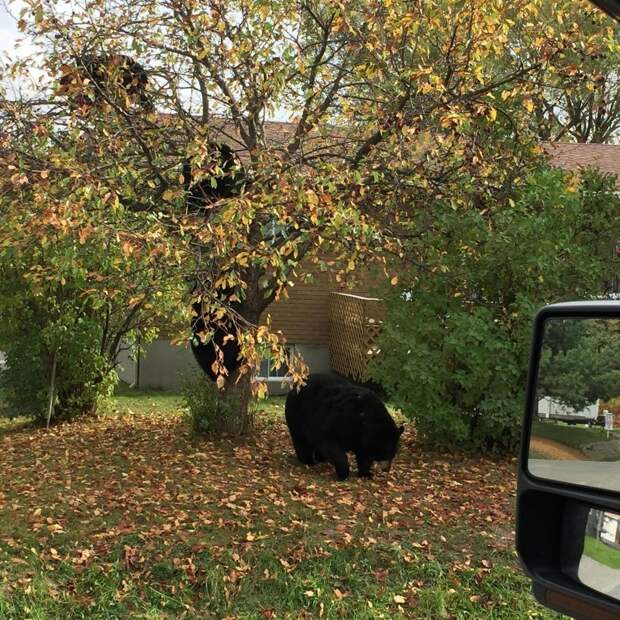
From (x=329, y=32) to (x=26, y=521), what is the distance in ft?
16.9

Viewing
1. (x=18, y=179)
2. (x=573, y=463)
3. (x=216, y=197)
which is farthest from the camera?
(x=216, y=197)

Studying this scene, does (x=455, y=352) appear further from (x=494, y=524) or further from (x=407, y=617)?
(x=407, y=617)

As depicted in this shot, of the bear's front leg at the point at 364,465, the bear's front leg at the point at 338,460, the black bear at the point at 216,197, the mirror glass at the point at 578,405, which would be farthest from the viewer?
the bear's front leg at the point at 364,465

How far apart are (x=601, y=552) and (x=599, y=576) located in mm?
48

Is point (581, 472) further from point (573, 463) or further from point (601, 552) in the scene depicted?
point (601, 552)

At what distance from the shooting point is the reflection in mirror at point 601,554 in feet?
5.42

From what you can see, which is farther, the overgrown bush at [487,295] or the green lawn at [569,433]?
the overgrown bush at [487,295]

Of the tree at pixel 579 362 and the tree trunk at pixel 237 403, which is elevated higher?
the tree at pixel 579 362

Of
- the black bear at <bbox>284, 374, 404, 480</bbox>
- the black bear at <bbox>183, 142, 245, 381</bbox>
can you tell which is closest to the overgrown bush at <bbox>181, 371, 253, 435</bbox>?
the black bear at <bbox>183, 142, 245, 381</bbox>

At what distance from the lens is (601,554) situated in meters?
1.71

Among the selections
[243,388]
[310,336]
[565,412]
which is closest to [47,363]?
[243,388]

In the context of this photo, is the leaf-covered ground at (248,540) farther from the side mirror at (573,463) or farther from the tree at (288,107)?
the side mirror at (573,463)

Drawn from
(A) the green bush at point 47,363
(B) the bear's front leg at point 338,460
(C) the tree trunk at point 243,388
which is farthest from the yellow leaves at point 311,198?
(A) the green bush at point 47,363

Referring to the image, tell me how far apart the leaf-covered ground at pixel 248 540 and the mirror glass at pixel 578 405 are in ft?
11.9
